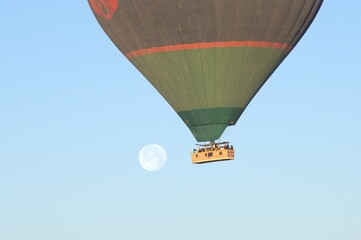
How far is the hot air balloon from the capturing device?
324 ft

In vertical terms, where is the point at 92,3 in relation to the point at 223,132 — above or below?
above

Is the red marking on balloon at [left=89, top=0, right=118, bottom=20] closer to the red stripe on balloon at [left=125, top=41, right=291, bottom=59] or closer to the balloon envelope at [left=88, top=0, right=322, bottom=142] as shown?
the balloon envelope at [left=88, top=0, right=322, bottom=142]

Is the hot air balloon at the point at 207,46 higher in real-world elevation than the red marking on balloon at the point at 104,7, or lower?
lower

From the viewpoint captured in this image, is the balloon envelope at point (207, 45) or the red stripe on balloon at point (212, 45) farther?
the red stripe on balloon at point (212, 45)

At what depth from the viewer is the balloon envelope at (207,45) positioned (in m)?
98.9

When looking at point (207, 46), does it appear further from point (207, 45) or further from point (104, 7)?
point (104, 7)

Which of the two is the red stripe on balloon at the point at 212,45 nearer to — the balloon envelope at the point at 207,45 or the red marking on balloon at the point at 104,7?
the balloon envelope at the point at 207,45

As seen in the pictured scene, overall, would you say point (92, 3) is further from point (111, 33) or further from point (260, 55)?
point (260, 55)

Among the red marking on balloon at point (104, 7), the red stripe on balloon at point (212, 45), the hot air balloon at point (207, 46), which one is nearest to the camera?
the hot air balloon at point (207, 46)

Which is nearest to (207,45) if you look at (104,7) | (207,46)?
(207,46)

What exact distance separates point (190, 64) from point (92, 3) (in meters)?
6.81

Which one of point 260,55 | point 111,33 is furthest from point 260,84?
point 111,33

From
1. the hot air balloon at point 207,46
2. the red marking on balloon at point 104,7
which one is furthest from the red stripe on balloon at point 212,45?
the red marking on balloon at point 104,7

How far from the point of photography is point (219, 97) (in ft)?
332
